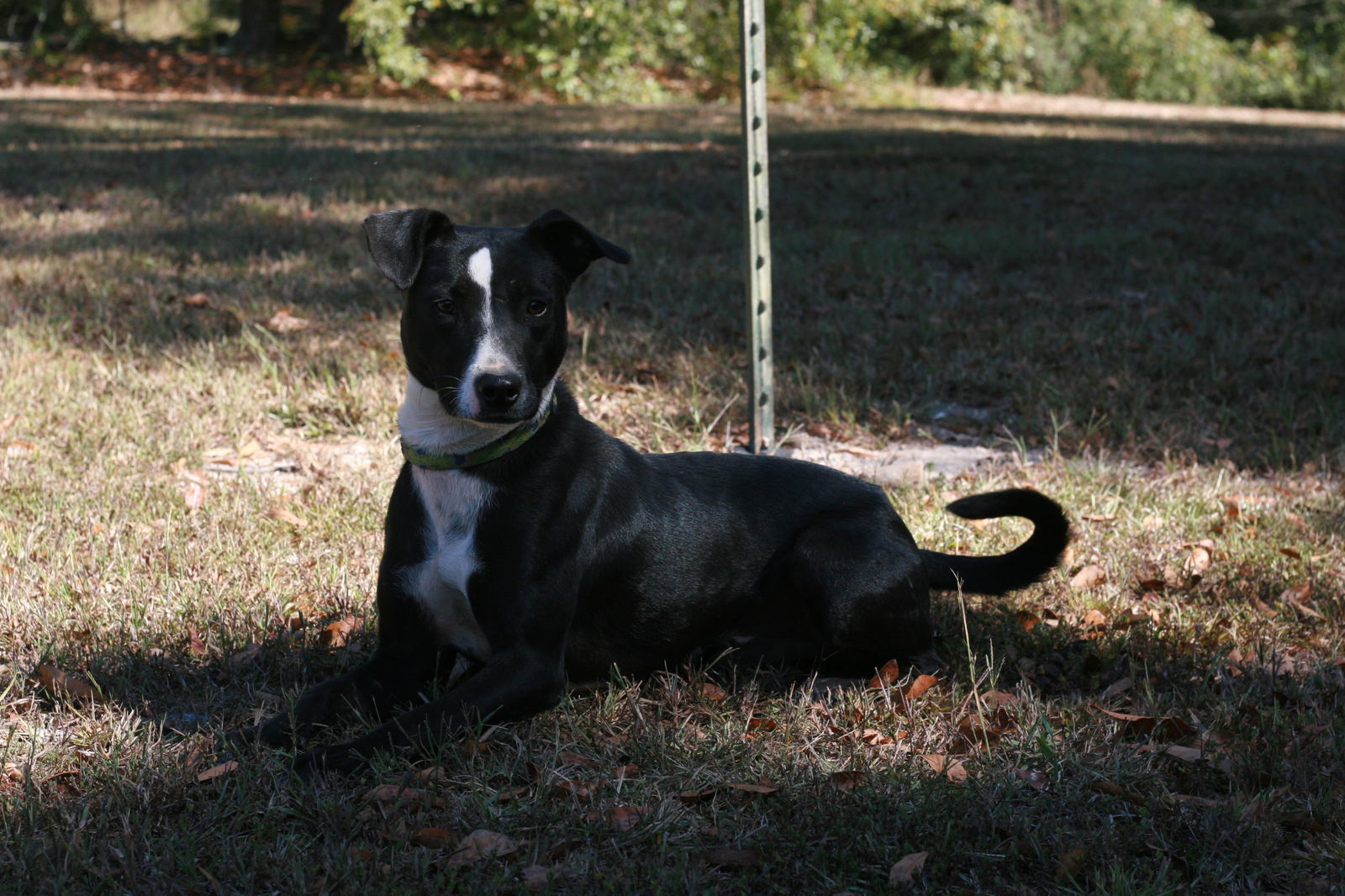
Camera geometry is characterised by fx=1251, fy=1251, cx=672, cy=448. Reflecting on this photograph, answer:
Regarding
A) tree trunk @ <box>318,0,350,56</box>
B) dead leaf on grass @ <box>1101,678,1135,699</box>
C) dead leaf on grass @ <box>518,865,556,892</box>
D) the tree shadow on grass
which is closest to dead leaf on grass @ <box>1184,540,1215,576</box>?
dead leaf on grass @ <box>1101,678,1135,699</box>

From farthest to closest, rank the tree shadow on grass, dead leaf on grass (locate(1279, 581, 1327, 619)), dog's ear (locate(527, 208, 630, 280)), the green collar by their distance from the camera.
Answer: the tree shadow on grass, dead leaf on grass (locate(1279, 581, 1327, 619)), dog's ear (locate(527, 208, 630, 280)), the green collar

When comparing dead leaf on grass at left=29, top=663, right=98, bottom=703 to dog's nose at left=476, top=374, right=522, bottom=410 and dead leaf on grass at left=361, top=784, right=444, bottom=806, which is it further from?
dog's nose at left=476, top=374, right=522, bottom=410

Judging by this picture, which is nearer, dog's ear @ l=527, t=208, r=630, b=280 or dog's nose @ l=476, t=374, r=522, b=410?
dog's nose @ l=476, t=374, r=522, b=410

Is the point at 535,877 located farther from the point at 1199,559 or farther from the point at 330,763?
the point at 1199,559

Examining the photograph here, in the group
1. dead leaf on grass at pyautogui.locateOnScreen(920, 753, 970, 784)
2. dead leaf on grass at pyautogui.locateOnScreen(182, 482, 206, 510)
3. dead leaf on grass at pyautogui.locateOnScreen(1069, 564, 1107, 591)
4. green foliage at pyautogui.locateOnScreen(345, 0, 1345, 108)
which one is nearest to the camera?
dead leaf on grass at pyautogui.locateOnScreen(920, 753, 970, 784)

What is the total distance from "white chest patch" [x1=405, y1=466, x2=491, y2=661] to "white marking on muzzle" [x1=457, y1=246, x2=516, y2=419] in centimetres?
22

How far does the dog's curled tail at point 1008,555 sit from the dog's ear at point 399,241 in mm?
1528

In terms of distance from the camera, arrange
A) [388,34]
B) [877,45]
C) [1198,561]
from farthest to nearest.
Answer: [877,45] < [388,34] < [1198,561]

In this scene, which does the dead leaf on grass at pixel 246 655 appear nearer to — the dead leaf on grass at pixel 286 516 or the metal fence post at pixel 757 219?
the dead leaf on grass at pixel 286 516

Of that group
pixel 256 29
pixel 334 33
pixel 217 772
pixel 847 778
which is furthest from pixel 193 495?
pixel 256 29

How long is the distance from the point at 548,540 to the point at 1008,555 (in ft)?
4.50

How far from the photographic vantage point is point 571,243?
315 centimetres

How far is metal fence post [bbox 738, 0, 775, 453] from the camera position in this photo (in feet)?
15.4

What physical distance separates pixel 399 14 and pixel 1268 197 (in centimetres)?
1354
